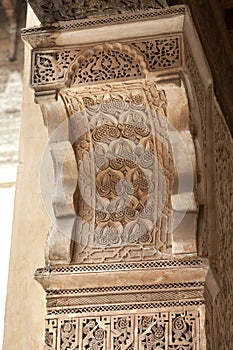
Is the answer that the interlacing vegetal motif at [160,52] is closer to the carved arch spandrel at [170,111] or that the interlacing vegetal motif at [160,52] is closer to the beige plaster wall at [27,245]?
the carved arch spandrel at [170,111]

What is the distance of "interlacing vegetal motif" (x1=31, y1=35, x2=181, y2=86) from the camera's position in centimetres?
353

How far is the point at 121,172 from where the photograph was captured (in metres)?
3.73

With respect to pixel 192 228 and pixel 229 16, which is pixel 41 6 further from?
pixel 229 16

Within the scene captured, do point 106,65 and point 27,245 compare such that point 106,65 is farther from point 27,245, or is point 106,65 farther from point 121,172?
point 27,245

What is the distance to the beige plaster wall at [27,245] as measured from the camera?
3963 mm

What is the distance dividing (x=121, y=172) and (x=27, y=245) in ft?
2.21

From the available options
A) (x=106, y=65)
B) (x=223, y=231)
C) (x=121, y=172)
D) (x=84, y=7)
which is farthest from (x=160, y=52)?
(x=223, y=231)

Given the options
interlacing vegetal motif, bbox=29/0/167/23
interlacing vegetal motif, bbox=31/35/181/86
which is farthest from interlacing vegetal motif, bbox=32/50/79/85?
interlacing vegetal motif, bbox=29/0/167/23

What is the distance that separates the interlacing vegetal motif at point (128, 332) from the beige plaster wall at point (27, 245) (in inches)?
15.4

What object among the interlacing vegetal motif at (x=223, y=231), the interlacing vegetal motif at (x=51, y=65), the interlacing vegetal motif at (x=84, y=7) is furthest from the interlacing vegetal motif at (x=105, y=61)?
the interlacing vegetal motif at (x=223, y=231)

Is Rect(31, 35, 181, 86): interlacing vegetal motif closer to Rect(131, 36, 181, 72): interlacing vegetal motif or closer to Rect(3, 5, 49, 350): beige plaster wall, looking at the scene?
Rect(131, 36, 181, 72): interlacing vegetal motif

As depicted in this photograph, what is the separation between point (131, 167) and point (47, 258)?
0.52 meters

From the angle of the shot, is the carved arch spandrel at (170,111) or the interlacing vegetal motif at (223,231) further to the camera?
the interlacing vegetal motif at (223,231)

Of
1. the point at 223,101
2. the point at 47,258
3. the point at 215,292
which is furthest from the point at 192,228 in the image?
the point at 223,101
